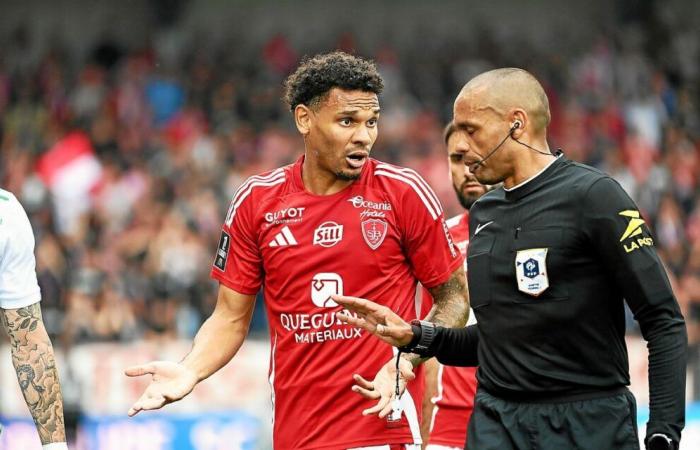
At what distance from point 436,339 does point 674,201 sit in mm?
13019

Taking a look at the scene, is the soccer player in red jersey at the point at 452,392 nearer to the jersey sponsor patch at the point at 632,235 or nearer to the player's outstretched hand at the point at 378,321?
the player's outstretched hand at the point at 378,321

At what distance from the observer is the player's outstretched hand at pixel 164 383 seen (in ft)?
19.6

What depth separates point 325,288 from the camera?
6156 millimetres

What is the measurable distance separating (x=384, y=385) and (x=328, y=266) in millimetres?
731

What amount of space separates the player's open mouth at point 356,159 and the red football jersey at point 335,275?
99 mm

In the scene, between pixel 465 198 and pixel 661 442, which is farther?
pixel 465 198

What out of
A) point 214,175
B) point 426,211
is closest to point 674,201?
point 214,175

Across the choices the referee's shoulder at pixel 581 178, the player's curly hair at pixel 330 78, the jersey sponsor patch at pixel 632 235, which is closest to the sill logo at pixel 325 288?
the player's curly hair at pixel 330 78

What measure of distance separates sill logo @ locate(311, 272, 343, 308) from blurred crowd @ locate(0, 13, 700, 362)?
8.98m

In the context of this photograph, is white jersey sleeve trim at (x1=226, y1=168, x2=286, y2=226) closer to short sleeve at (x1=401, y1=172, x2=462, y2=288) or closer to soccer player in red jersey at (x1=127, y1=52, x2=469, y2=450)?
soccer player in red jersey at (x1=127, y1=52, x2=469, y2=450)

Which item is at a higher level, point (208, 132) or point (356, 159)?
point (208, 132)

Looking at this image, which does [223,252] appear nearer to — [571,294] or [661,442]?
[571,294]

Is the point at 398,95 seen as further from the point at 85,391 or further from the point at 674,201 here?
the point at 85,391

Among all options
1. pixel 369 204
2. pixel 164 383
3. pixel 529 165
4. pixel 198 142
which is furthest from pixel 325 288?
pixel 198 142
